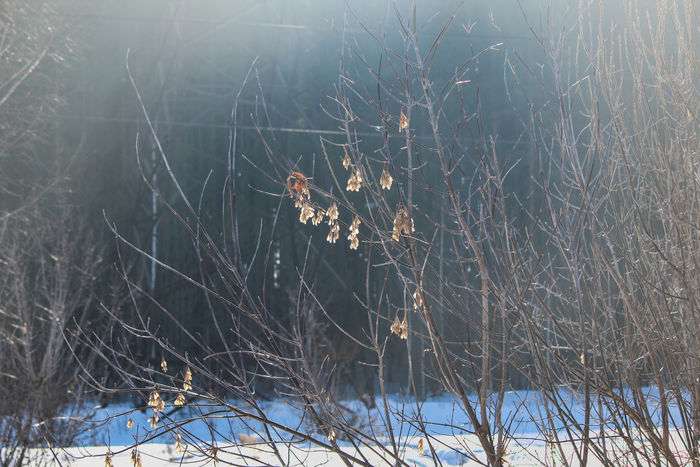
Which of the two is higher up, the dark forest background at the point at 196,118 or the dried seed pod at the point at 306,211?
the dark forest background at the point at 196,118

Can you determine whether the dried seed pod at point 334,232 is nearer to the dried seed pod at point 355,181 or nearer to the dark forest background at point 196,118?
the dried seed pod at point 355,181

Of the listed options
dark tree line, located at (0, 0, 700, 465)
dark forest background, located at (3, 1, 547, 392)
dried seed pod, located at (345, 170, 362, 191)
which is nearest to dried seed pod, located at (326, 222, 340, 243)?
dark tree line, located at (0, 0, 700, 465)

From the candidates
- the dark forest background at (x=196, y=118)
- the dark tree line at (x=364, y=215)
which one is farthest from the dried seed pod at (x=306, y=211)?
the dark forest background at (x=196, y=118)

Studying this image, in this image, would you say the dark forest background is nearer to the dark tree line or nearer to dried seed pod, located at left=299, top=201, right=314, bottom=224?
the dark tree line

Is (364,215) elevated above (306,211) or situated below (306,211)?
above

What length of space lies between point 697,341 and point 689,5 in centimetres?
127

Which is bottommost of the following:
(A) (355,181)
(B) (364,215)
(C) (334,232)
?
(C) (334,232)

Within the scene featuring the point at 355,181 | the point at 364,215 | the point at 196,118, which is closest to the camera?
the point at 355,181

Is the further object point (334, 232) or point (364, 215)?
point (364, 215)

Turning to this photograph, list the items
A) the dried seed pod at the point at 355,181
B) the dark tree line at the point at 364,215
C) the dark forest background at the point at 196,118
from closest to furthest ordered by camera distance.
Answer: the dried seed pod at the point at 355,181, the dark tree line at the point at 364,215, the dark forest background at the point at 196,118

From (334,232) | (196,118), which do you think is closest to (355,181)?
(334,232)

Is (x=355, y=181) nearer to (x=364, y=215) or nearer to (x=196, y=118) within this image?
(x=364, y=215)

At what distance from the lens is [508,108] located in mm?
15180

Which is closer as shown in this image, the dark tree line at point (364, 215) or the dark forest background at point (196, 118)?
the dark tree line at point (364, 215)
